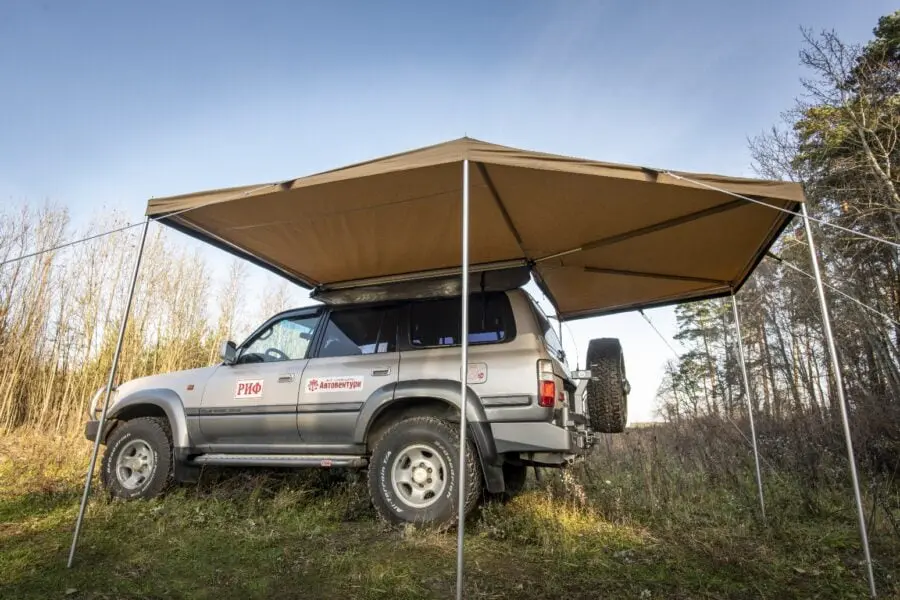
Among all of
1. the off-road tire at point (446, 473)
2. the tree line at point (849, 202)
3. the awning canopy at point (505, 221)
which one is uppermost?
the tree line at point (849, 202)

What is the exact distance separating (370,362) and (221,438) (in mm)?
1760

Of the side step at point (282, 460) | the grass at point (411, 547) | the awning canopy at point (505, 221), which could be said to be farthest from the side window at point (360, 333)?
the grass at point (411, 547)

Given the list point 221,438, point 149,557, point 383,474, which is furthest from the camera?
point 221,438

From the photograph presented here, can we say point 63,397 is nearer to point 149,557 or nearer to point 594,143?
point 149,557

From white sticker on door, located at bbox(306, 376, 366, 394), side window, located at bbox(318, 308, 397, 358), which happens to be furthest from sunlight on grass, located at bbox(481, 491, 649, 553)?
side window, located at bbox(318, 308, 397, 358)

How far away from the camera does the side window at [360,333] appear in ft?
15.1

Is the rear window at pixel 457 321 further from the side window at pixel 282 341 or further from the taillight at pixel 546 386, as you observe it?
the side window at pixel 282 341

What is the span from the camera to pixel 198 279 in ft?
34.2

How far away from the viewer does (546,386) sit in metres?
3.82

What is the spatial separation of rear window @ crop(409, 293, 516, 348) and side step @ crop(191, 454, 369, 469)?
1.15 metres

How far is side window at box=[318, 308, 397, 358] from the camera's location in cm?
460

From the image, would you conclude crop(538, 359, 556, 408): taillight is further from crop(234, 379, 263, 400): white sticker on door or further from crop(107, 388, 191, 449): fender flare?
crop(107, 388, 191, 449): fender flare

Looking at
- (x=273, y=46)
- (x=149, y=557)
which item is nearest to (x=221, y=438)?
(x=149, y=557)

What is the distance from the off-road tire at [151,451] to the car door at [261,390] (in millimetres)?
442
